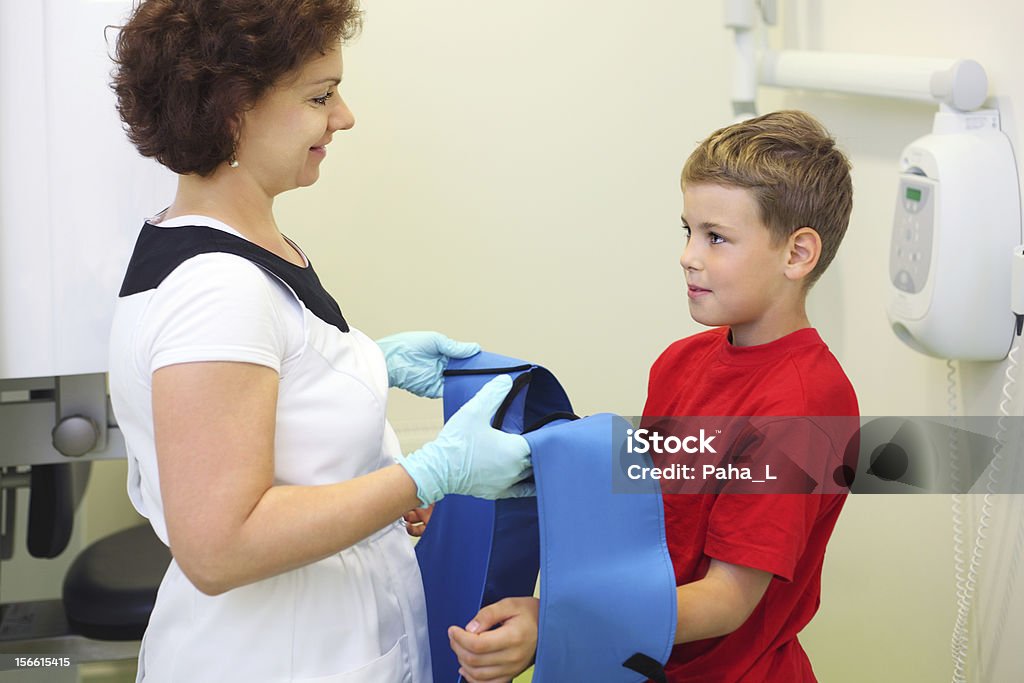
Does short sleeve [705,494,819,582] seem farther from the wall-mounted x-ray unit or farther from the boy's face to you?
the wall-mounted x-ray unit

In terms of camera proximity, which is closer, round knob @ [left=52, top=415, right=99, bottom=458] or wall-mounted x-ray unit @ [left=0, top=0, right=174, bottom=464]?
wall-mounted x-ray unit @ [left=0, top=0, right=174, bottom=464]

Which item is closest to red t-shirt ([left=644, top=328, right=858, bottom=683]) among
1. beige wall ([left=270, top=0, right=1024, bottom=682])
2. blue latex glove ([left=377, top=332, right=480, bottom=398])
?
blue latex glove ([left=377, top=332, right=480, bottom=398])

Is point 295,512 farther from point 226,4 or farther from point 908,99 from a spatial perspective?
point 908,99

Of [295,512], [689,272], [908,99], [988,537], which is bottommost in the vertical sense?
[988,537]

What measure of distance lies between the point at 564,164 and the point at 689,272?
105 centimetres

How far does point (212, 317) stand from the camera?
0.92 meters

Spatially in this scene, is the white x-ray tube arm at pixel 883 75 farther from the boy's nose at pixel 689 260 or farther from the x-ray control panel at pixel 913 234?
the boy's nose at pixel 689 260

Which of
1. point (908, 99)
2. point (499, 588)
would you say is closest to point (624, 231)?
point (908, 99)

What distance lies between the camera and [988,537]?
1.57 metres

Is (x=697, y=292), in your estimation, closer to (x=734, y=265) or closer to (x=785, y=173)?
(x=734, y=265)

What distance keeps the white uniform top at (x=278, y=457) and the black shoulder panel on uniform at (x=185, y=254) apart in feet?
0.04

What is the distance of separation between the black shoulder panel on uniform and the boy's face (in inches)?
18.0

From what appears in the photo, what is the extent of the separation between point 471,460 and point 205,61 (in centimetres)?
47

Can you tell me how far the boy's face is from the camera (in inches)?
47.4
